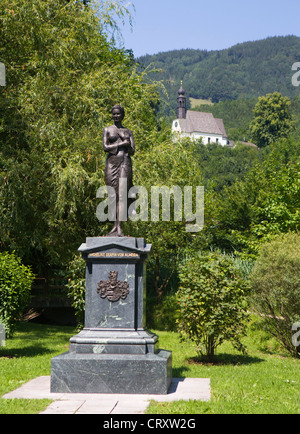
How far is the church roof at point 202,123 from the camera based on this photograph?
436 ft

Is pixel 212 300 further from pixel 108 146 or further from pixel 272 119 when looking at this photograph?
pixel 272 119

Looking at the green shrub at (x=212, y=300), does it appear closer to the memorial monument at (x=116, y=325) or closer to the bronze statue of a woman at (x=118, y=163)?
the memorial monument at (x=116, y=325)

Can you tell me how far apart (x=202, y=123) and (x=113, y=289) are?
13093cm

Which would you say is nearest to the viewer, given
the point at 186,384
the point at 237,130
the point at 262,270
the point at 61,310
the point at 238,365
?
the point at 186,384

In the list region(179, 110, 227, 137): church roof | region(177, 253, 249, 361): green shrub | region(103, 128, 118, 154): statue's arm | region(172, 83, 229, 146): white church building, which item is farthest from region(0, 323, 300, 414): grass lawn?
region(179, 110, 227, 137): church roof

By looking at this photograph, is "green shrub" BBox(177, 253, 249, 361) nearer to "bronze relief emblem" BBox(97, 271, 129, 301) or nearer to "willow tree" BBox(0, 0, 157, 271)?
"bronze relief emblem" BBox(97, 271, 129, 301)

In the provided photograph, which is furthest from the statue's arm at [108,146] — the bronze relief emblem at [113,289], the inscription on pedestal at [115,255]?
the bronze relief emblem at [113,289]

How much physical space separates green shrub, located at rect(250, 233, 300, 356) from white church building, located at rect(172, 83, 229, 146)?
12006 cm

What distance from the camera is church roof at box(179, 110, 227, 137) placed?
132875 millimetres
